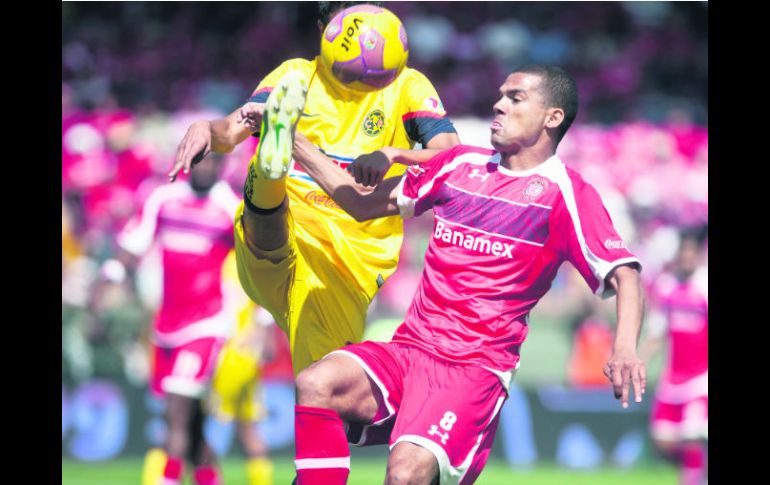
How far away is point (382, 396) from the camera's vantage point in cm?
517

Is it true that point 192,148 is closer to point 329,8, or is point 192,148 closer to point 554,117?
point 329,8

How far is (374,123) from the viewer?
6109mm

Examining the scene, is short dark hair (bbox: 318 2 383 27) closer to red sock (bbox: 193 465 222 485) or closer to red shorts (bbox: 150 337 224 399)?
red shorts (bbox: 150 337 224 399)

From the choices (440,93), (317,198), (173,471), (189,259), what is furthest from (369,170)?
(440,93)

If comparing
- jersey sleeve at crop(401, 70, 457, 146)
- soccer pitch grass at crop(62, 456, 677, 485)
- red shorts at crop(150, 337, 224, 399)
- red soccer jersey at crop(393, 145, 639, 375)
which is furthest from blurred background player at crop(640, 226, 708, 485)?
red soccer jersey at crop(393, 145, 639, 375)

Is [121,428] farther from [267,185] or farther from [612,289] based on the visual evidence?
[612,289]

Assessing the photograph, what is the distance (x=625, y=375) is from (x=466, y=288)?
898mm

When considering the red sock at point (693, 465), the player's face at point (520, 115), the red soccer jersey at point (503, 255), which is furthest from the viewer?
the red sock at point (693, 465)

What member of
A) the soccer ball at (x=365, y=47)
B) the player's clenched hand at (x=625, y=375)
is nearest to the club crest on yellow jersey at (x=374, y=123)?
the soccer ball at (x=365, y=47)

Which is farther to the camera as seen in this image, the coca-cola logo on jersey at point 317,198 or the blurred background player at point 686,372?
the blurred background player at point 686,372

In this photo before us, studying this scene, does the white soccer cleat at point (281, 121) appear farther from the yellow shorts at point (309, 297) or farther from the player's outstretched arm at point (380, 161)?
the yellow shorts at point (309, 297)

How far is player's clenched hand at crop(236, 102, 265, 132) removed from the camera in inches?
217

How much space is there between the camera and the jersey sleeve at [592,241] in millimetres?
5117

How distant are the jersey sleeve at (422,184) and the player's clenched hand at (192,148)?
927 millimetres
